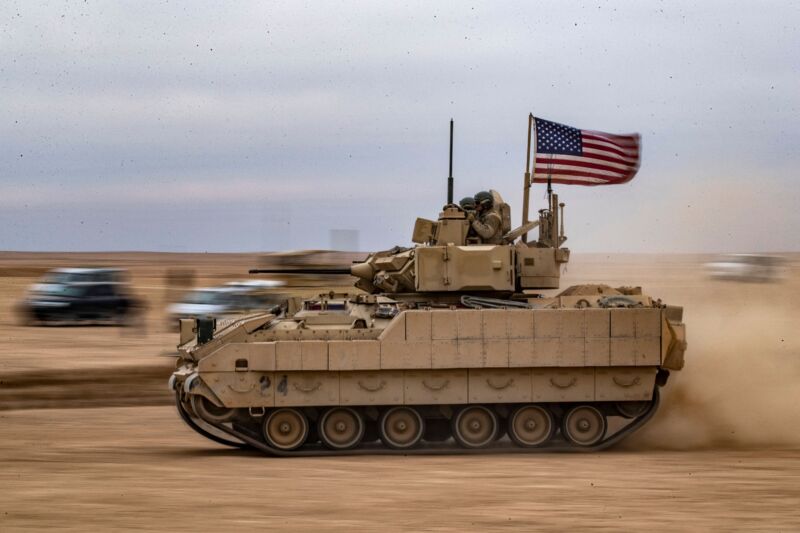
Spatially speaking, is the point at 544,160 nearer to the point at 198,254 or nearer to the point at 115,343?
the point at 115,343

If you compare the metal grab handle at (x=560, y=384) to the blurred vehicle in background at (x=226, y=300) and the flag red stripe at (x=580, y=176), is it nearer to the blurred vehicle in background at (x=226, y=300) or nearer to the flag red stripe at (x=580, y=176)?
the flag red stripe at (x=580, y=176)

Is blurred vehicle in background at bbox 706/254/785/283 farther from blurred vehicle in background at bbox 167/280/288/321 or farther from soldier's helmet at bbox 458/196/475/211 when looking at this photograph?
soldier's helmet at bbox 458/196/475/211

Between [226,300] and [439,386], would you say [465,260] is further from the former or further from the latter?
[226,300]

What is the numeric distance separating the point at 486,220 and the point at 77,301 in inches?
808

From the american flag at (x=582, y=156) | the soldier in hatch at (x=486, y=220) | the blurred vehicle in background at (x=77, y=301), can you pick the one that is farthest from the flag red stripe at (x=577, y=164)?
the blurred vehicle in background at (x=77, y=301)

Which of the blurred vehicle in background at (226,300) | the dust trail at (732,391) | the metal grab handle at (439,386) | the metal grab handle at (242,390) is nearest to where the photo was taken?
the metal grab handle at (242,390)

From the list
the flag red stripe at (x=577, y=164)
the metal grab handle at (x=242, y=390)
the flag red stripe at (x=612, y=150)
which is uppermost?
the flag red stripe at (x=612, y=150)

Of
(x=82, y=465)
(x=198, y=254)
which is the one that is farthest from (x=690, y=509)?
(x=198, y=254)

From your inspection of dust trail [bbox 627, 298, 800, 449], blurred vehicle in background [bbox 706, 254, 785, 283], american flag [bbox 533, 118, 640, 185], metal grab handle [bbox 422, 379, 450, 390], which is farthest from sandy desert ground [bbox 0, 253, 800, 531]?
blurred vehicle in background [bbox 706, 254, 785, 283]

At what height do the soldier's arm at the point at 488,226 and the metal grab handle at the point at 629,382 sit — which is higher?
the soldier's arm at the point at 488,226

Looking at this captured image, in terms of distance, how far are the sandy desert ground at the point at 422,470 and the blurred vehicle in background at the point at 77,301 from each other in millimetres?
8692

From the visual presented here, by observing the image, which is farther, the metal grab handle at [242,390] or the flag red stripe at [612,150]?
the flag red stripe at [612,150]

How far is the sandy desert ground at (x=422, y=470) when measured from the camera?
13680 millimetres

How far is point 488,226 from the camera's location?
2098cm
